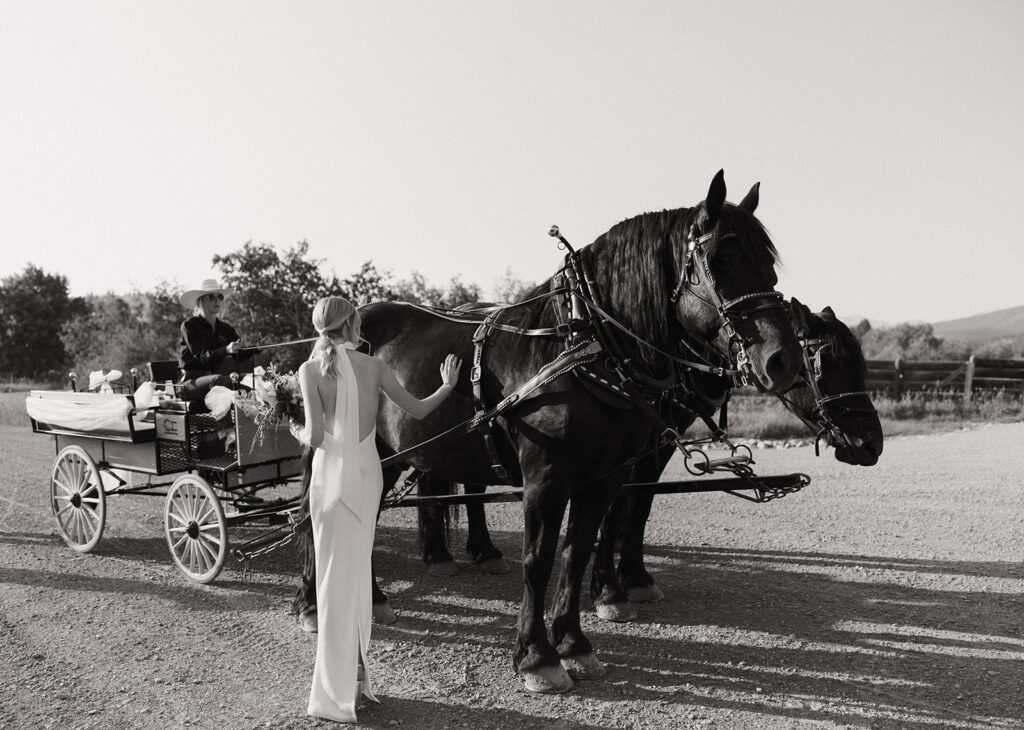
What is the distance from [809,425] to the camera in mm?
5293

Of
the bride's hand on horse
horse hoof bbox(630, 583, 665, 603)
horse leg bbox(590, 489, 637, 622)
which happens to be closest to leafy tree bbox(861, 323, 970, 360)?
horse hoof bbox(630, 583, 665, 603)

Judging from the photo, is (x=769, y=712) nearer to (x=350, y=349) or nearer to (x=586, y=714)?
(x=586, y=714)

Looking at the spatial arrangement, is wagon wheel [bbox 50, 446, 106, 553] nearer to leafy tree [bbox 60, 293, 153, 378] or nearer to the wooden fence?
leafy tree [bbox 60, 293, 153, 378]

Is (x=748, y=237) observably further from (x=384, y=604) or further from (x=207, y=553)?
(x=207, y=553)

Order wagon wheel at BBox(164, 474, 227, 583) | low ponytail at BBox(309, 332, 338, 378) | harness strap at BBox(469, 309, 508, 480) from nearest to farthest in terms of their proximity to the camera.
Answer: low ponytail at BBox(309, 332, 338, 378), harness strap at BBox(469, 309, 508, 480), wagon wheel at BBox(164, 474, 227, 583)

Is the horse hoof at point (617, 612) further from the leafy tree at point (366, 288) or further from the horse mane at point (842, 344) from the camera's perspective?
the leafy tree at point (366, 288)

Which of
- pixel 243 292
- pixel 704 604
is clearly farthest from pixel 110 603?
pixel 243 292

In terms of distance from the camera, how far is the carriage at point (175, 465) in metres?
5.77

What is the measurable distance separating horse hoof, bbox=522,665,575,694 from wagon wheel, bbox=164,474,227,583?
9.21 feet

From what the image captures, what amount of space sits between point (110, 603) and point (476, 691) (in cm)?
308

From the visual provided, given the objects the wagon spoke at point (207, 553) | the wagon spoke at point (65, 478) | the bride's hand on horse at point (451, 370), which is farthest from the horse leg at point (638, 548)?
the wagon spoke at point (65, 478)

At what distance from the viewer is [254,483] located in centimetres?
611

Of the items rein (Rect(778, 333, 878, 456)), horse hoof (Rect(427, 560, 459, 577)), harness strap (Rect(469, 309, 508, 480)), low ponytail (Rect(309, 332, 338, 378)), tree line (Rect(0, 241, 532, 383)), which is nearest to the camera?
low ponytail (Rect(309, 332, 338, 378))

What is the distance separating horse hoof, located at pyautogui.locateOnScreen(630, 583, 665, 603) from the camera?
5273 millimetres
